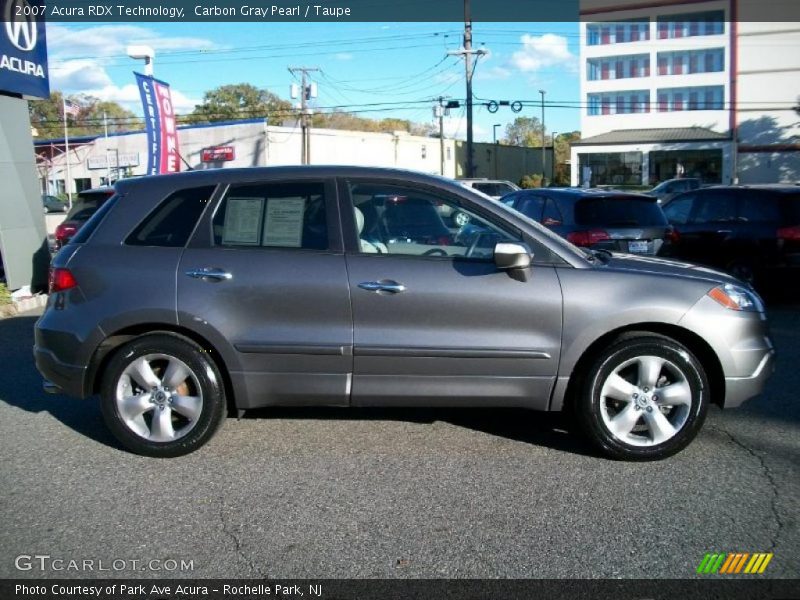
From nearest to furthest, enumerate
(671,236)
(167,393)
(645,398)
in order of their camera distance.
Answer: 1. (645,398)
2. (167,393)
3. (671,236)

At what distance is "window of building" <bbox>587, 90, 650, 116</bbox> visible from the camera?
61.8 meters

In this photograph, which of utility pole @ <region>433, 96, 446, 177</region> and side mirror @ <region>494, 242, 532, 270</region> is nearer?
side mirror @ <region>494, 242, 532, 270</region>

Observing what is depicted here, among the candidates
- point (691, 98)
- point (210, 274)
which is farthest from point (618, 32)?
point (210, 274)

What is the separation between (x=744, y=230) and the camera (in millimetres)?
10305

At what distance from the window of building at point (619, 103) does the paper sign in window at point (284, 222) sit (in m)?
61.5

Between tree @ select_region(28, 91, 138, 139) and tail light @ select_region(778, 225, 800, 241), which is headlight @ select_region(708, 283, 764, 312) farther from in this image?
tree @ select_region(28, 91, 138, 139)

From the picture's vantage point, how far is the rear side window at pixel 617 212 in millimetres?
9422

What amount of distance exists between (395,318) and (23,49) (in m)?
9.65

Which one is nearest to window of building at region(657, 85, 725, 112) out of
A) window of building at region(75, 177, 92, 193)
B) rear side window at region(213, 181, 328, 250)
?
window of building at region(75, 177, 92, 193)

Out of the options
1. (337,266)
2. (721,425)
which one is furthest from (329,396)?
(721,425)

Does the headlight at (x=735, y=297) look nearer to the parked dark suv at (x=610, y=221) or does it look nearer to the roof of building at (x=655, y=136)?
the parked dark suv at (x=610, y=221)

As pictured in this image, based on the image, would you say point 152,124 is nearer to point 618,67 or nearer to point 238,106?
point 618,67

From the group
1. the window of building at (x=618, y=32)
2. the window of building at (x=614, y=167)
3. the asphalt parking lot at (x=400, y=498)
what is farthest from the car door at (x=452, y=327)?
the window of building at (x=618, y=32)

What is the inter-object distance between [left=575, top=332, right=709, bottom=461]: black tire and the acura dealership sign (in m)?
10.2
